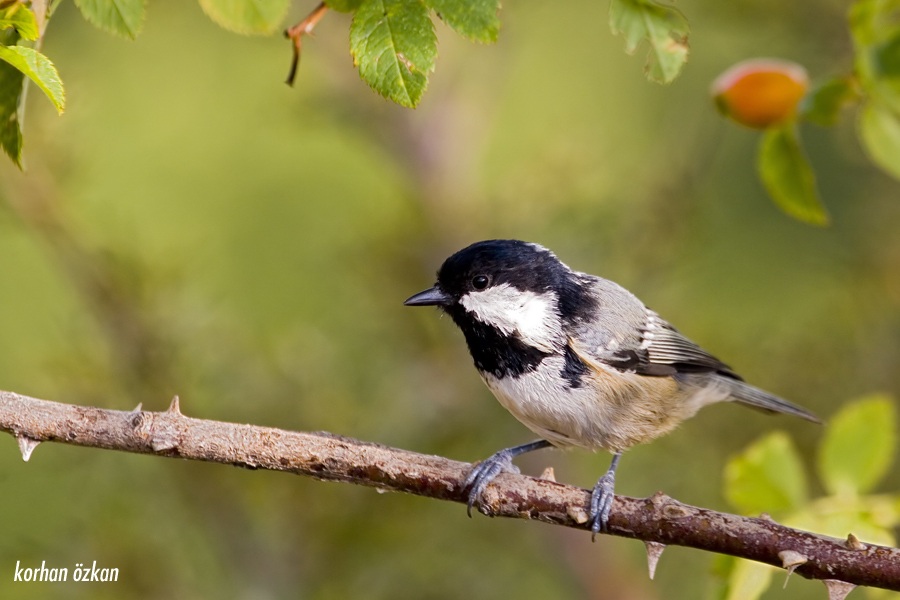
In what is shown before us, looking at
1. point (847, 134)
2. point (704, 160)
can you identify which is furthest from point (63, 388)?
point (847, 134)

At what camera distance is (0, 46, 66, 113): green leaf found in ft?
3.73

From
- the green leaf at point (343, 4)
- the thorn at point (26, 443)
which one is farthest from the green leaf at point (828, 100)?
the thorn at point (26, 443)

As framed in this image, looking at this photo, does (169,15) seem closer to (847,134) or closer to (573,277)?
(573,277)

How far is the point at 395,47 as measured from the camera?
126cm

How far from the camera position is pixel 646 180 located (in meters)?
3.32

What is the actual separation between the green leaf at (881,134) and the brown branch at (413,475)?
2.70 feet

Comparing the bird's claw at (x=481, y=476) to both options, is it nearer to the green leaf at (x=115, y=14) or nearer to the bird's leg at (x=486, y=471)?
the bird's leg at (x=486, y=471)

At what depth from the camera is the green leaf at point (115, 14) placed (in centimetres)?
128

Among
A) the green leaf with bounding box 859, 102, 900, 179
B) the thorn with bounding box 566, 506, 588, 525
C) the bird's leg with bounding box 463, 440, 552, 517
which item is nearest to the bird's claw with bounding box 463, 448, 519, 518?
the bird's leg with bounding box 463, 440, 552, 517

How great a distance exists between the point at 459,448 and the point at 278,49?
2351 mm

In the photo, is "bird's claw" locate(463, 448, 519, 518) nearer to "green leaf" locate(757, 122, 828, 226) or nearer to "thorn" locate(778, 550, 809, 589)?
"thorn" locate(778, 550, 809, 589)

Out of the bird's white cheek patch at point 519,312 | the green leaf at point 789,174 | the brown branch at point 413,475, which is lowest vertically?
the brown branch at point 413,475

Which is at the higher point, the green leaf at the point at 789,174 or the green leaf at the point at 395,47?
the green leaf at the point at 789,174

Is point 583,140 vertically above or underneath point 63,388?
above
